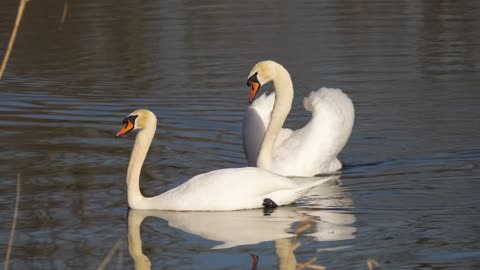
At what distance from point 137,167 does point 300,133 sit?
180cm

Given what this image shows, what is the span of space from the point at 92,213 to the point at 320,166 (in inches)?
84.5

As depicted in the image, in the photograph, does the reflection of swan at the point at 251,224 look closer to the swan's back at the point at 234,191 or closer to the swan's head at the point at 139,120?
the swan's back at the point at 234,191

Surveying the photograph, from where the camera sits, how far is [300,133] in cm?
988

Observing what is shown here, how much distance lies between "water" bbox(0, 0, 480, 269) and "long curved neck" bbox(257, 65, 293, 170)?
0.60 m

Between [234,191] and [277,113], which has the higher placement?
[277,113]

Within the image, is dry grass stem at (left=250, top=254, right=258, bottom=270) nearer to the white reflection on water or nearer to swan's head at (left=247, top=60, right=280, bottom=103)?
the white reflection on water

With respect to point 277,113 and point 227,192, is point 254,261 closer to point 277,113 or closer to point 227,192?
point 227,192

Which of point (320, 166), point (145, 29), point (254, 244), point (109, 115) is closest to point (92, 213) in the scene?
point (254, 244)

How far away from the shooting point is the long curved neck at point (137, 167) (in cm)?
843

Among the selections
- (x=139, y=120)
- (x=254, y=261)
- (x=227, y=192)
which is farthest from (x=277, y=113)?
(x=254, y=261)

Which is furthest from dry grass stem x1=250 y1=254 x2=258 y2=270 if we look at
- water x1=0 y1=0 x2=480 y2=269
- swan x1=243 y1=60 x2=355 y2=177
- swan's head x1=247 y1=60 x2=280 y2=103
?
swan's head x1=247 y1=60 x2=280 y2=103

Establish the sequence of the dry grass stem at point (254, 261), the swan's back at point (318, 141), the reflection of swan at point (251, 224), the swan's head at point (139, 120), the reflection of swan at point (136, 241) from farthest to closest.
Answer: the swan's back at point (318, 141), the swan's head at point (139, 120), the reflection of swan at point (251, 224), the reflection of swan at point (136, 241), the dry grass stem at point (254, 261)

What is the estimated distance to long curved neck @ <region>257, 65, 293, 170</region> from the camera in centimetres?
948

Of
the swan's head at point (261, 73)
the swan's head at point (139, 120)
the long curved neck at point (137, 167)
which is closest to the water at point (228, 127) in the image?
the long curved neck at point (137, 167)
